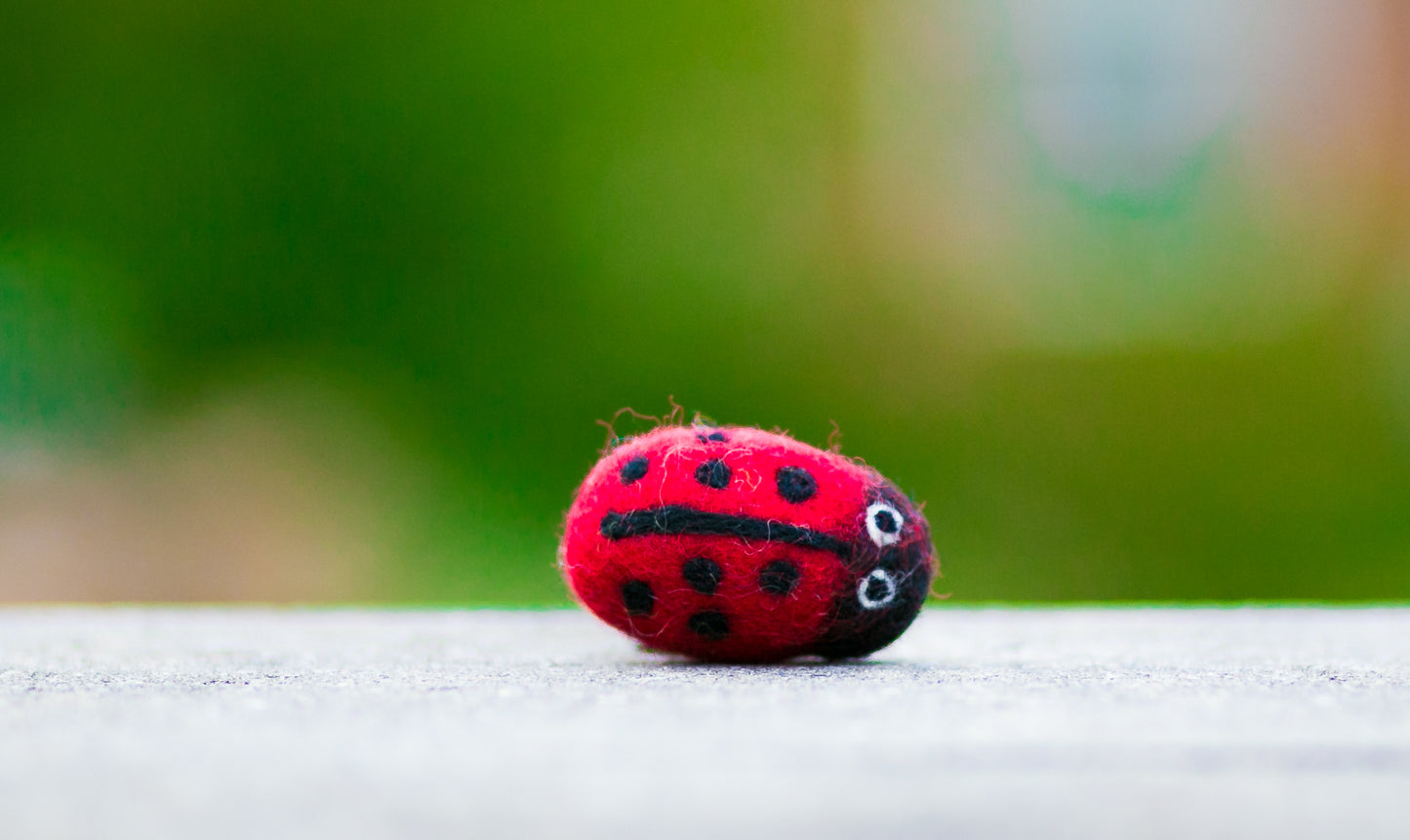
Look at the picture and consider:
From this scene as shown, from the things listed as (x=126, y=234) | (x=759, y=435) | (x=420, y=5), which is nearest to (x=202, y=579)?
(x=126, y=234)

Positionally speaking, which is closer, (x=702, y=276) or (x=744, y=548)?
(x=744, y=548)

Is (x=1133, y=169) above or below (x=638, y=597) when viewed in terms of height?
above

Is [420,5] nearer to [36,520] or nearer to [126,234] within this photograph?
[126,234]

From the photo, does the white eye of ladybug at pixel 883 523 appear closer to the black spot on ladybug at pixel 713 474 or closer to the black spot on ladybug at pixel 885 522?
the black spot on ladybug at pixel 885 522

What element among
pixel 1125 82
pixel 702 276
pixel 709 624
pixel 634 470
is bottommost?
pixel 702 276

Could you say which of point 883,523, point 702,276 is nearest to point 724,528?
point 883,523

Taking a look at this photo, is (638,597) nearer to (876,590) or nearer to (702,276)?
(876,590)
